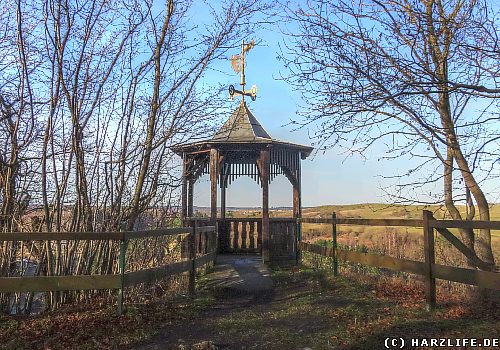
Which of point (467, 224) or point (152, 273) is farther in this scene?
point (152, 273)

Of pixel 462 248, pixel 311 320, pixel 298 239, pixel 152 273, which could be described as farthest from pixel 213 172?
pixel 462 248

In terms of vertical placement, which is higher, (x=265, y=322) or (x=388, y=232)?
(x=388, y=232)

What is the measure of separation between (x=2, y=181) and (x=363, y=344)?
17.8ft

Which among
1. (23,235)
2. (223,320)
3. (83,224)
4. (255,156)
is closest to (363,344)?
(223,320)

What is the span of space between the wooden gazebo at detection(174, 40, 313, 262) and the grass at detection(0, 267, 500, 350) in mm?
4978

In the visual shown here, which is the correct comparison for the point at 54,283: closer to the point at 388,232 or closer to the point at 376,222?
the point at 376,222

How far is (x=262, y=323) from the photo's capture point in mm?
5430

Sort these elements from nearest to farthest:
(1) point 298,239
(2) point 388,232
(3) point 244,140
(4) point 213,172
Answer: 1. (3) point 244,140
2. (4) point 213,172
3. (1) point 298,239
4. (2) point 388,232

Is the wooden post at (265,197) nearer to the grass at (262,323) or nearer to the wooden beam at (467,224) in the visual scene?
the grass at (262,323)

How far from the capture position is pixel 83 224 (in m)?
6.98

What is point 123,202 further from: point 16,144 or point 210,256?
point 210,256

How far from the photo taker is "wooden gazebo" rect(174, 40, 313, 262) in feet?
38.7

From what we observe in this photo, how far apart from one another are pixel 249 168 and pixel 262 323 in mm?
8608

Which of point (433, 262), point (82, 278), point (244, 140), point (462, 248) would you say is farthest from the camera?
point (244, 140)
